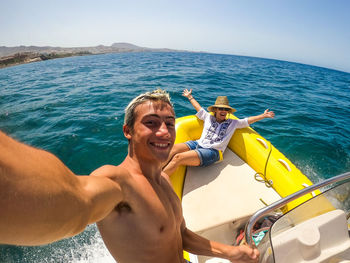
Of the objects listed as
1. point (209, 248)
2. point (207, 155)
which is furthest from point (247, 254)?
point (207, 155)

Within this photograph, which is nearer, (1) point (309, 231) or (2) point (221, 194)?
(1) point (309, 231)

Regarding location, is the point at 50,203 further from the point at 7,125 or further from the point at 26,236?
the point at 7,125

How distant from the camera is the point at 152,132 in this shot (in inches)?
44.0

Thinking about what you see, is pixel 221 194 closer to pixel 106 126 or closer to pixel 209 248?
pixel 209 248

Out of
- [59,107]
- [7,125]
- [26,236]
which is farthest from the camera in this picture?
[59,107]

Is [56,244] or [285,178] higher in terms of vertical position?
[285,178]

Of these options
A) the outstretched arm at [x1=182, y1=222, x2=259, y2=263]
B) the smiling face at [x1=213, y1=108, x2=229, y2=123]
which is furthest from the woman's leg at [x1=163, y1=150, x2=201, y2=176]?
the outstretched arm at [x1=182, y1=222, x2=259, y2=263]

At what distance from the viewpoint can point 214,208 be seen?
2.19m

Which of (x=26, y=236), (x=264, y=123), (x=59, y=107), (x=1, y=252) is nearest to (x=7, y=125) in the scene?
(x=59, y=107)

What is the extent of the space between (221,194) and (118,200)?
1.89 metres

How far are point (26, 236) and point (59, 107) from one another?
7.73 meters

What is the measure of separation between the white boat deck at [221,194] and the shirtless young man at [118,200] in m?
0.76

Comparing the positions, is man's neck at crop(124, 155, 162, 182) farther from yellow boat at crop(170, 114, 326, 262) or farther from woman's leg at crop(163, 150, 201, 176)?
woman's leg at crop(163, 150, 201, 176)

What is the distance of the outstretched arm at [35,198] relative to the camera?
0.30 meters
